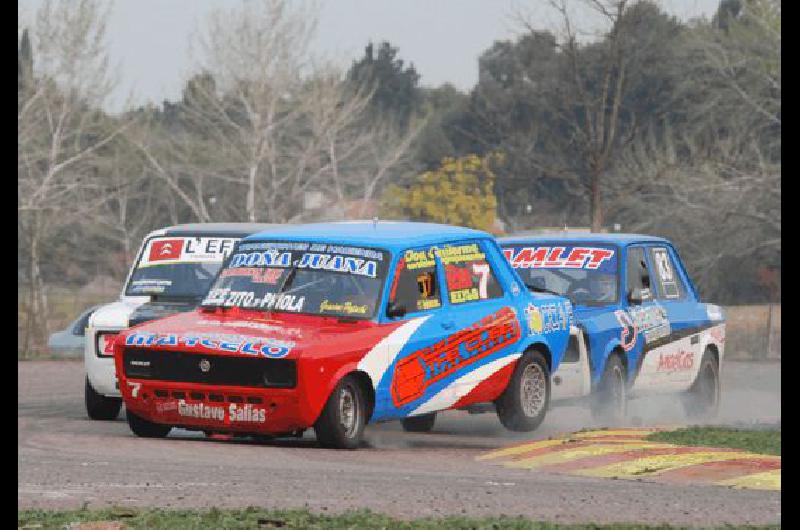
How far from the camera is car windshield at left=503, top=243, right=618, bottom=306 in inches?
667

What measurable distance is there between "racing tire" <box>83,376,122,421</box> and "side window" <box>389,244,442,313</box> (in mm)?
3464

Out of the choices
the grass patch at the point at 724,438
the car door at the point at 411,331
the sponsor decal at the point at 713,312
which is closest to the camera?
the car door at the point at 411,331

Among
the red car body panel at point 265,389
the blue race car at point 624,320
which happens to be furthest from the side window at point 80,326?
the red car body panel at point 265,389

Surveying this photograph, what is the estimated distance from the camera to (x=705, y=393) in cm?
1848

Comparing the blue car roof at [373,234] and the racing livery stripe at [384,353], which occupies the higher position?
the blue car roof at [373,234]

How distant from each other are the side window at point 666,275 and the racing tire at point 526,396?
10.3 feet

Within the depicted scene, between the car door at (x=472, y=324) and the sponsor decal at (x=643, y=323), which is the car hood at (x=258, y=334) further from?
the sponsor decal at (x=643, y=323)

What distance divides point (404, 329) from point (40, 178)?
1469 inches

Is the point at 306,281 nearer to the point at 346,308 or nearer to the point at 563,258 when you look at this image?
the point at 346,308

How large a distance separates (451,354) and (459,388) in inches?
12.2

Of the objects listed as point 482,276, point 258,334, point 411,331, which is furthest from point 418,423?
point 258,334

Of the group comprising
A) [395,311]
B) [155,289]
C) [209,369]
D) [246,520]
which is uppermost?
[155,289]

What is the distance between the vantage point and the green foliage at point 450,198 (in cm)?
6334

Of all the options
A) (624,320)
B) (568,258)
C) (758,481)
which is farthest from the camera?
(568,258)
